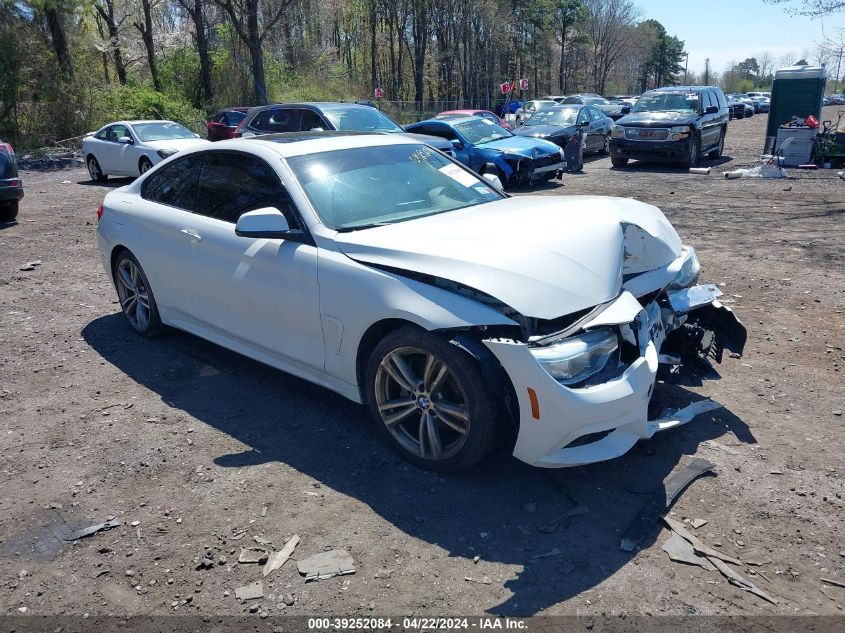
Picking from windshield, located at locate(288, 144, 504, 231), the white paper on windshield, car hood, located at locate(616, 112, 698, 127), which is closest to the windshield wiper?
windshield, located at locate(288, 144, 504, 231)

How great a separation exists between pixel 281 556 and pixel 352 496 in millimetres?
540

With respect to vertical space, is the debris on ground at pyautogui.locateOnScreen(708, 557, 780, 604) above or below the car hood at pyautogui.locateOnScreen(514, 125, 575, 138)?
below

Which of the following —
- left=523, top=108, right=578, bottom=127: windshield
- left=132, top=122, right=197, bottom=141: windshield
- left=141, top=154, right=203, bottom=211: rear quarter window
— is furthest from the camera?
left=523, top=108, right=578, bottom=127: windshield

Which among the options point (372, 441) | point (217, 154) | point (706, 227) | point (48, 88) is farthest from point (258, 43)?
point (372, 441)

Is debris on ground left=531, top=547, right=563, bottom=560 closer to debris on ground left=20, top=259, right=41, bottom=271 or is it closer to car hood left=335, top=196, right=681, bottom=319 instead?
car hood left=335, top=196, right=681, bottom=319

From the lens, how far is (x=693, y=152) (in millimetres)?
17547

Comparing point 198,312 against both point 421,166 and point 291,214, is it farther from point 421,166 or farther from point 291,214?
point 421,166

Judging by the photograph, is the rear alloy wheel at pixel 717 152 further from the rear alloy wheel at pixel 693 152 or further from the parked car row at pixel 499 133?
the rear alloy wheel at pixel 693 152

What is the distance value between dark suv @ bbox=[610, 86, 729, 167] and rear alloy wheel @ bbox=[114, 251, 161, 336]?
14.7 meters

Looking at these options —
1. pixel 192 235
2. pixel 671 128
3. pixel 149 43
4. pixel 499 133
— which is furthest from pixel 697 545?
pixel 149 43

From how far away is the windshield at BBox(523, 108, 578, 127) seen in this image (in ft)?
64.5

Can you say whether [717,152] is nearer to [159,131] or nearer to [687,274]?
[159,131]

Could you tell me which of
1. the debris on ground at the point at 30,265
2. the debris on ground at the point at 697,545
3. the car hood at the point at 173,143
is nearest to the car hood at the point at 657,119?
the car hood at the point at 173,143

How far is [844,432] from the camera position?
162 inches
